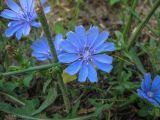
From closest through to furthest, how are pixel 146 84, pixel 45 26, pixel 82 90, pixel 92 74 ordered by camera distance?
pixel 45 26 < pixel 92 74 < pixel 146 84 < pixel 82 90

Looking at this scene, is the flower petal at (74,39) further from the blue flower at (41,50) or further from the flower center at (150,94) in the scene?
the flower center at (150,94)

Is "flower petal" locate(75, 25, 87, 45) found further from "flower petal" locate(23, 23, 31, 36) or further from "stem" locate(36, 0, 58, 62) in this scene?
"flower petal" locate(23, 23, 31, 36)

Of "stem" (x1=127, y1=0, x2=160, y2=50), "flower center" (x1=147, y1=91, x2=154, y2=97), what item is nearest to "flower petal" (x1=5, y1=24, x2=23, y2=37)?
"stem" (x1=127, y1=0, x2=160, y2=50)

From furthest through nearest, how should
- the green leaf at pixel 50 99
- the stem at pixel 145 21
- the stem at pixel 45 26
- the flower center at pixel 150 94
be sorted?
1. the green leaf at pixel 50 99
2. the flower center at pixel 150 94
3. the stem at pixel 145 21
4. the stem at pixel 45 26

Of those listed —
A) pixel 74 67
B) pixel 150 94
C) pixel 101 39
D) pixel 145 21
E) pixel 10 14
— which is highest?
pixel 10 14

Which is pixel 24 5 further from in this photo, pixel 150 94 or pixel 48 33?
pixel 150 94

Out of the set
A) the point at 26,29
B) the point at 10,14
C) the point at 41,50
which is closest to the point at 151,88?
the point at 41,50

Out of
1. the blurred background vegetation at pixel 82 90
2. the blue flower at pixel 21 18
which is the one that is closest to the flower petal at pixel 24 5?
the blue flower at pixel 21 18
